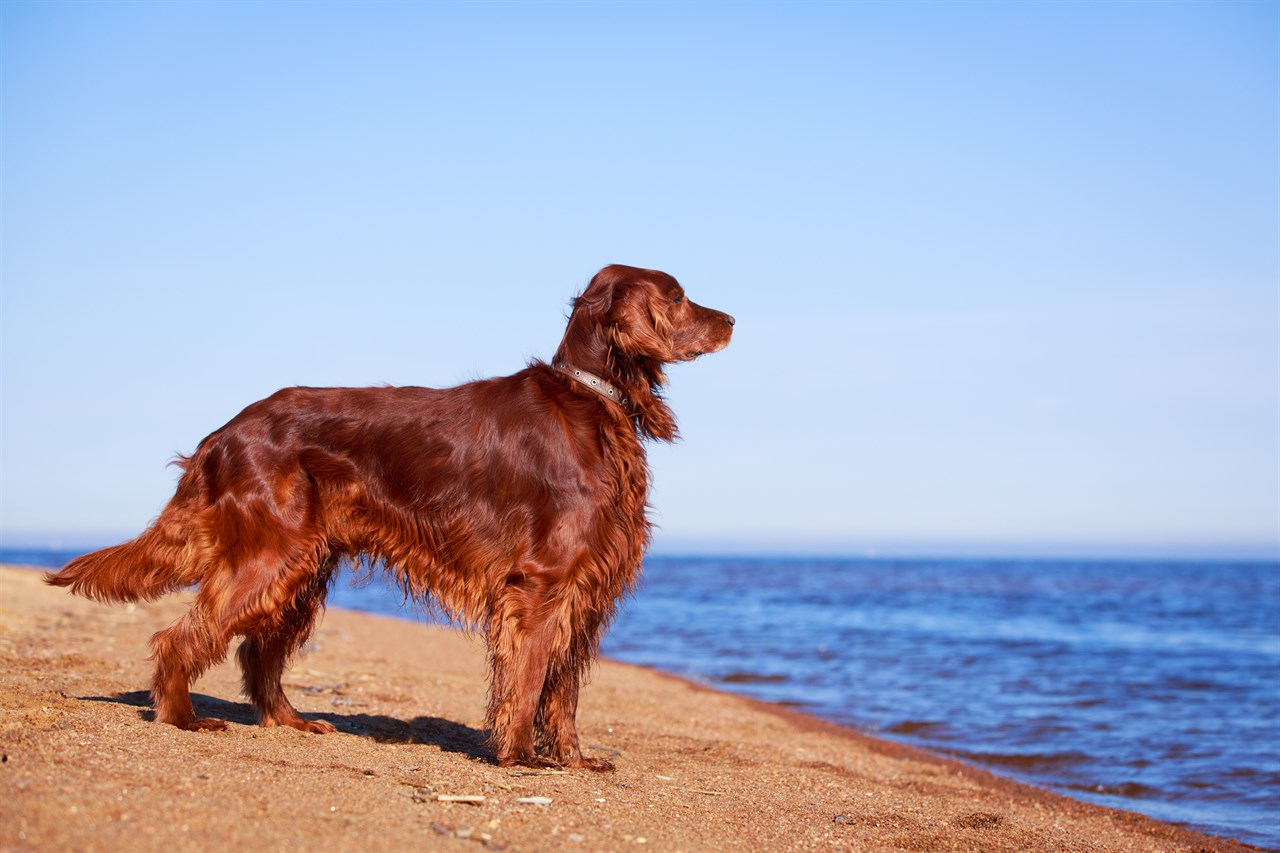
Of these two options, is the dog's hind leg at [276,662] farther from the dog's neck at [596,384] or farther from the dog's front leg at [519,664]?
the dog's neck at [596,384]

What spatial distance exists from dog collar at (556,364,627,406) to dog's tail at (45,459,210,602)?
1947 mm

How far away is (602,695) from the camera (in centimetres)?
1009

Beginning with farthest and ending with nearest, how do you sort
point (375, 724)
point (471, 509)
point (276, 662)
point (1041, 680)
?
point (1041, 680) < point (375, 724) < point (276, 662) < point (471, 509)

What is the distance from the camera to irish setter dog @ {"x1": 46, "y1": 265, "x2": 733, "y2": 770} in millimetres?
5105

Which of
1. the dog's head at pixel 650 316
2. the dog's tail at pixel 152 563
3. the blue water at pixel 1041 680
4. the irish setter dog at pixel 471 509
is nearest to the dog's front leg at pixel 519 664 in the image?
the irish setter dog at pixel 471 509

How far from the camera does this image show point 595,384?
208 inches

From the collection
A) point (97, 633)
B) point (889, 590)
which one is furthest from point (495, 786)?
point (889, 590)

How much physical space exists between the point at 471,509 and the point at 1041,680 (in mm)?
10754

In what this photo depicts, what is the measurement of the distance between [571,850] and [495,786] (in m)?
0.88

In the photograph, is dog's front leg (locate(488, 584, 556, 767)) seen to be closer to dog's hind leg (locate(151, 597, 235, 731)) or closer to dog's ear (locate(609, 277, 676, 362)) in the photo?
dog's ear (locate(609, 277, 676, 362))

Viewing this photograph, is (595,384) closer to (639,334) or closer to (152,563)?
(639,334)

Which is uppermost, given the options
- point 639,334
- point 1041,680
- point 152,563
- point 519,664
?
point 639,334

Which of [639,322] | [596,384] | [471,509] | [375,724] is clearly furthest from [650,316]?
[375,724]

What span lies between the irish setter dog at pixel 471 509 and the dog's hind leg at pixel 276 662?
0.32 m
